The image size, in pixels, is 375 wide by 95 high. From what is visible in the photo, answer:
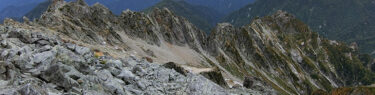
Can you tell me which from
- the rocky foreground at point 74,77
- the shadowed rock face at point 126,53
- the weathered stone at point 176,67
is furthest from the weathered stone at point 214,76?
the rocky foreground at point 74,77

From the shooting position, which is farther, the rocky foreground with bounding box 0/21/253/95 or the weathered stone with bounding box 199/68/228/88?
the weathered stone with bounding box 199/68/228/88

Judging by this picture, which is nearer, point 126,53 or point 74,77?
point 74,77

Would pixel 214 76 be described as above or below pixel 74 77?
above

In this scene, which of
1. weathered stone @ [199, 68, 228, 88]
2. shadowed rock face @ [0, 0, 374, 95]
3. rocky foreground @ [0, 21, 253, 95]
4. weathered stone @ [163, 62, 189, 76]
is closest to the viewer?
rocky foreground @ [0, 21, 253, 95]

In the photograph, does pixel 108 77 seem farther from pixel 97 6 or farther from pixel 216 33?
pixel 216 33

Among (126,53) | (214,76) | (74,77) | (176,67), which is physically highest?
(126,53)

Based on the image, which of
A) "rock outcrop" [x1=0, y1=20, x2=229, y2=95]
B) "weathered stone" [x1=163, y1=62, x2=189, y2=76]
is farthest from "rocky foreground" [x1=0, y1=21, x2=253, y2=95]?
"weathered stone" [x1=163, y1=62, x2=189, y2=76]

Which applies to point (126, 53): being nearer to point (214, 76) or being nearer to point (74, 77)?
point (214, 76)

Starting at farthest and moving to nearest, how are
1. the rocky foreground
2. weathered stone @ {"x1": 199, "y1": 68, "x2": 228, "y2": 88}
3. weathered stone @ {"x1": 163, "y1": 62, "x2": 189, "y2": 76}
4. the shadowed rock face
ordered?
weathered stone @ {"x1": 199, "y1": 68, "x2": 228, "y2": 88}
weathered stone @ {"x1": 163, "y1": 62, "x2": 189, "y2": 76}
the shadowed rock face
the rocky foreground

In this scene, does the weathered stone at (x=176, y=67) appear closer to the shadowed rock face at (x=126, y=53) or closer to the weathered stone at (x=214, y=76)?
the shadowed rock face at (x=126, y=53)

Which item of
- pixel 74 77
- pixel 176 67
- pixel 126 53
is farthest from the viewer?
pixel 126 53

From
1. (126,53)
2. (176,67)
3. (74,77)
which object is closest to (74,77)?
(74,77)

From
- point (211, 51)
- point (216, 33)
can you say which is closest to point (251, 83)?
point (211, 51)

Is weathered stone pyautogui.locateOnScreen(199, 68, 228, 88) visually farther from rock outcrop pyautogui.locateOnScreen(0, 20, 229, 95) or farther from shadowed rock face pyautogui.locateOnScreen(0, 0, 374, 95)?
rock outcrop pyautogui.locateOnScreen(0, 20, 229, 95)
